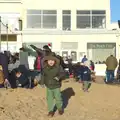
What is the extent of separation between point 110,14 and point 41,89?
2950 centimetres

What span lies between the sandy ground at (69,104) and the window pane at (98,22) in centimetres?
2721

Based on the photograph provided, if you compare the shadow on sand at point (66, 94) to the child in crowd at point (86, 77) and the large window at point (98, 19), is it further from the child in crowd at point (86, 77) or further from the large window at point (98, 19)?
the large window at point (98, 19)

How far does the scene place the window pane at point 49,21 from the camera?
42.9m

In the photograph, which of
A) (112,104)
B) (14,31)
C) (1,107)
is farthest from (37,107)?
(14,31)

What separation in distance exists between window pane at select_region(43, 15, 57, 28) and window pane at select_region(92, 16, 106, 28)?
11.9 ft

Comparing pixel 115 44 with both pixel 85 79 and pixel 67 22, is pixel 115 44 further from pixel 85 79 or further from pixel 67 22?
pixel 85 79

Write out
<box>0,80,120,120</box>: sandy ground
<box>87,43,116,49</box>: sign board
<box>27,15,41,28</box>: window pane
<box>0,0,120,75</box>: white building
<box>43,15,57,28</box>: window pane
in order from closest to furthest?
<box>0,80,120,120</box>: sandy ground → <box>0,0,120,75</box>: white building → <box>87,43,116,49</box>: sign board → <box>43,15,57,28</box>: window pane → <box>27,15,41,28</box>: window pane

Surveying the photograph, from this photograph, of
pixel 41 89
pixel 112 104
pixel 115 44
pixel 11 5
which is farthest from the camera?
pixel 11 5

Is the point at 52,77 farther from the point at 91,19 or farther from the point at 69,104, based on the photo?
the point at 91,19

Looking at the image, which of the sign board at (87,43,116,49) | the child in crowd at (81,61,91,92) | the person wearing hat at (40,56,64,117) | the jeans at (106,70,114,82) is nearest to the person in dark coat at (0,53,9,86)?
the person wearing hat at (40,56,64,117)

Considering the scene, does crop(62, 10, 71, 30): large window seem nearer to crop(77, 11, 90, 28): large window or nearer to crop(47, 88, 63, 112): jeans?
crop(77, 11, 90, 28): large window

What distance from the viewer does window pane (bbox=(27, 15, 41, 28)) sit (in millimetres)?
43062

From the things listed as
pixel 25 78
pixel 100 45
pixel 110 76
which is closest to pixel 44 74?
pixel 25 78

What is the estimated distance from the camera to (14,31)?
42656 millimetres
